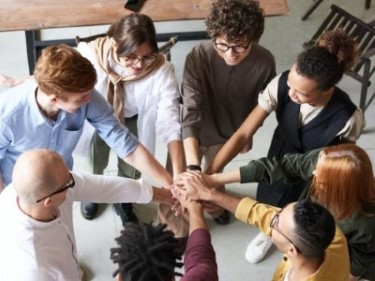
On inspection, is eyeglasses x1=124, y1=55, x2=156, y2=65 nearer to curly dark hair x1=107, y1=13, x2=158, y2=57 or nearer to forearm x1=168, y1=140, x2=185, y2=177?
curly dark hair x1=107, y1=13, x2=158, y2=57

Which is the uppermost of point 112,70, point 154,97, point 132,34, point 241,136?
point 132,34

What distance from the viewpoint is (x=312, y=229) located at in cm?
155

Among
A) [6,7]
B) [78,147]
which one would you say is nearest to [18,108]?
[78,147]

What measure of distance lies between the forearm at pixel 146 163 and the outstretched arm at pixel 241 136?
0.23 meters

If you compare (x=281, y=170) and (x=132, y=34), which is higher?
(x=132, y=34)

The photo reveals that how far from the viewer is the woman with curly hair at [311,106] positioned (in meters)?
1.92

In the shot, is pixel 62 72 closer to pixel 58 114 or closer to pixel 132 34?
pixel 58 114

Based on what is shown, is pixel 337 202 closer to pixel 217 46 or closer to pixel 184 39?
pixel 217 46

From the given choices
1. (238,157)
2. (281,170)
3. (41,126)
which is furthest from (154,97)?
(238,157)

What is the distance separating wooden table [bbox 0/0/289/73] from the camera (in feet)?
9.78

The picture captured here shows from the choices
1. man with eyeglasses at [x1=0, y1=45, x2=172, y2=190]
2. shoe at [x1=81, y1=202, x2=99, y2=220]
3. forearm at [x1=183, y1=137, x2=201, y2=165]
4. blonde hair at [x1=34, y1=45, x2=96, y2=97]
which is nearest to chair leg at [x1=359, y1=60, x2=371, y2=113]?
forearm at [x1=183, y1=137, x2=201, y2=165]

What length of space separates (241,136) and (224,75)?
280 millimetres

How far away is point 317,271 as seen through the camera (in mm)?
1613

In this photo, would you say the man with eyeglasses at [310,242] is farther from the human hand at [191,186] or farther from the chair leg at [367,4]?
the chair leg at [367,4]
